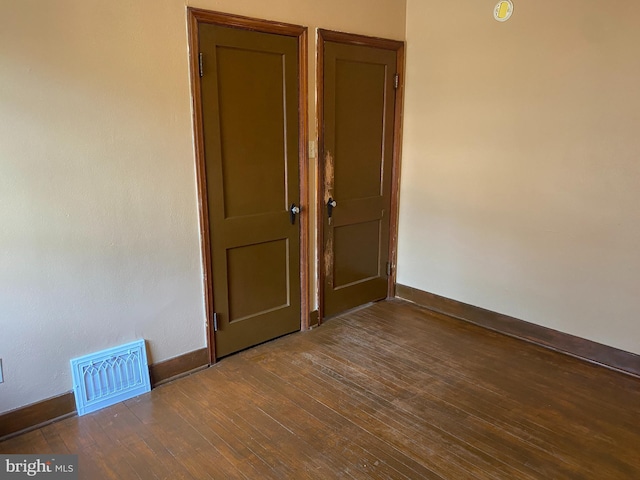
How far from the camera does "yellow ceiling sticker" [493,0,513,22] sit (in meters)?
3.06

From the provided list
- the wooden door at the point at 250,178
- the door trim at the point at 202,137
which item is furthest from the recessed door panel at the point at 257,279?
the door trim at the point at 202,137

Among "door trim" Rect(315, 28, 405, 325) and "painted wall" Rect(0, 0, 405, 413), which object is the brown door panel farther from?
"painted wall" Rect(0, 0, 405, 413)

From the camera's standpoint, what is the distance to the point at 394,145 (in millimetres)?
3855

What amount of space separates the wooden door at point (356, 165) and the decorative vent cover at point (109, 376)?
1438mm

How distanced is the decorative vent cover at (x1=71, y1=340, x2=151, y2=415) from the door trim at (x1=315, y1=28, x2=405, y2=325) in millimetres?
1389

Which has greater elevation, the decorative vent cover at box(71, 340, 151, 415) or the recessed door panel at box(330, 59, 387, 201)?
the recessed door panel at box(330, 59, 387, 201)

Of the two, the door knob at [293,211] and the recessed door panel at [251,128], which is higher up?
the recessed door panel at [251,128]

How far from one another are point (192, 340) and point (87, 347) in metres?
0.61

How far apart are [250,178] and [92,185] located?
0.95m

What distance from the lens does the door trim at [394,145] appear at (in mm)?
3193

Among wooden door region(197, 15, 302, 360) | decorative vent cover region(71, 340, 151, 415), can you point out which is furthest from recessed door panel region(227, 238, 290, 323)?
decorative vent cover region(71, 340, 151, 415)

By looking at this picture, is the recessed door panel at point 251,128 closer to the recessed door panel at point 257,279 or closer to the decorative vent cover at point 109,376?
the recessed door panel at point 257,279

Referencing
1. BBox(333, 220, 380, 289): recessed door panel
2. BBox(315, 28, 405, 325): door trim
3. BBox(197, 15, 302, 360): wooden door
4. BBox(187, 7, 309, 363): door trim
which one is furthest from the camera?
BBox(333, 220, 380, 289): recessed door panel

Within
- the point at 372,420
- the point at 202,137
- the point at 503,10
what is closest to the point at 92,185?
the point at 202,137
